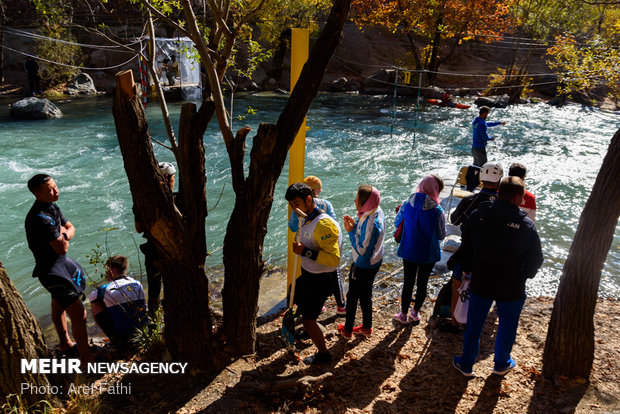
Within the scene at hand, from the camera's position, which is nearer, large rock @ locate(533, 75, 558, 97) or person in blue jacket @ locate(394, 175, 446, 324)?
person in blue jacket @ locate(394, 175, 446, 324)

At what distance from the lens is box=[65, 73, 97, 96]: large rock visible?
24.0 m

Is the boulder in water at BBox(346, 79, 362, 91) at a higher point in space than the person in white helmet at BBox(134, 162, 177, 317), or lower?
higher

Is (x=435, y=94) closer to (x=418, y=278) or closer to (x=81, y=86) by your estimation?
(x=81, y=86)

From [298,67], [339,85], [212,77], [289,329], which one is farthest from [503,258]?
[339,85]

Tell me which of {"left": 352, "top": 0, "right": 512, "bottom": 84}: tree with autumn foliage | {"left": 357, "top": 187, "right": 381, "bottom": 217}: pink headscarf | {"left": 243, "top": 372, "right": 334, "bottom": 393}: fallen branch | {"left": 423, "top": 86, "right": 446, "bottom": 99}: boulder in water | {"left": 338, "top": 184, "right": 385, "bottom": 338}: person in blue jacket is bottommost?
{"left": 243, "top": 372, "right": 334, "bottom": 393}: fallen branch

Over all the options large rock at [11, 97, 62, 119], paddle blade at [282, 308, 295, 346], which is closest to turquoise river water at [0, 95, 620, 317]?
large rock at [11, 97, 62, 119]

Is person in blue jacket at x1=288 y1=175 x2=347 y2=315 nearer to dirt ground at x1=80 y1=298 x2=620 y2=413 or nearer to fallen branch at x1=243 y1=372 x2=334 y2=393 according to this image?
dirt ground at x1=80 y1=298 x2=620 y2=413

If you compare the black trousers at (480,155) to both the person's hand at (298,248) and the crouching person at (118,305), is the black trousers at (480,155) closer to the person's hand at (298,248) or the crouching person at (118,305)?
the person's hand at (298,248)

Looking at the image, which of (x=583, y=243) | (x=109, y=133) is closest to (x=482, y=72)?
(x=109, y=133)

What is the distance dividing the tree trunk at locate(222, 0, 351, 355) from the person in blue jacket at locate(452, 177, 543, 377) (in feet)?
5.70

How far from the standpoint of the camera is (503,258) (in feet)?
12.0

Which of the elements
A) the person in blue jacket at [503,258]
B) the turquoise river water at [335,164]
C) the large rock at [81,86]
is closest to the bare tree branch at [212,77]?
the person in blue jacket at [503,258]

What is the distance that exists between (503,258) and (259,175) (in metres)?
2.09

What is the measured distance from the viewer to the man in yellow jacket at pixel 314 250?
155 inches
